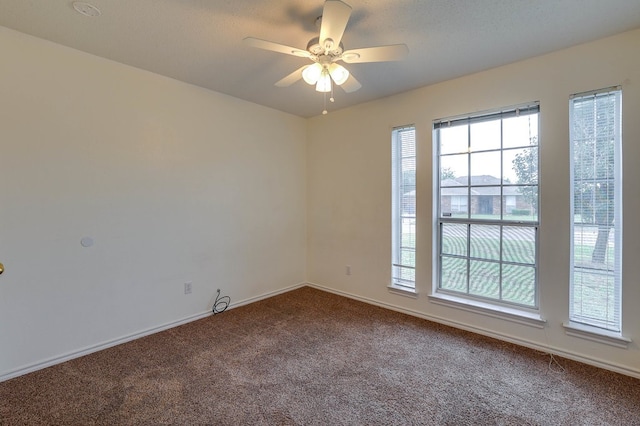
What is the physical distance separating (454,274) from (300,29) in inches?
104

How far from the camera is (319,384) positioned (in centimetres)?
204

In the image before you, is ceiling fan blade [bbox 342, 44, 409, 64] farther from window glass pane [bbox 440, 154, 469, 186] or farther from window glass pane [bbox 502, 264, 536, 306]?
window glass pane [bbox 502, 264, 536, 306]

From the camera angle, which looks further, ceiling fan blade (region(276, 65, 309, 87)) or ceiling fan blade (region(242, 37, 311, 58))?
ceiling fan blade (region(276, 65, 309, 87))

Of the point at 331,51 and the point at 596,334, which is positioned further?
the point at 596,334

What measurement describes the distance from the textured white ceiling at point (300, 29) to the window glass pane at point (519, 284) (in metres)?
1.83

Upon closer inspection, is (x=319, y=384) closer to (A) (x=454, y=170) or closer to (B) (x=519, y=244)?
(B) (x=519, y=244)

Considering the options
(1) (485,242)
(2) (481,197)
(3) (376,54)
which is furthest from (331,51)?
(1) (485,242)

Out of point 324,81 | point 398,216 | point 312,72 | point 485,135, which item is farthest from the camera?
point 398,216

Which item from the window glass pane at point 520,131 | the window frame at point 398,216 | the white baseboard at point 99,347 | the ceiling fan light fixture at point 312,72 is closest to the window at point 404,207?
the window frame at point 398,216

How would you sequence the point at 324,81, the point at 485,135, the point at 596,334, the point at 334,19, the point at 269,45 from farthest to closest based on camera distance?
A: the point at 485,135 < the point at 596,334 < the point at 324,81 < the point at 269,45 < the point at 334,19

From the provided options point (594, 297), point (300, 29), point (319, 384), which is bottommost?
point (319, 384)

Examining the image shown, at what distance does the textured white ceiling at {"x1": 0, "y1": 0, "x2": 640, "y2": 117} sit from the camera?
182 cm

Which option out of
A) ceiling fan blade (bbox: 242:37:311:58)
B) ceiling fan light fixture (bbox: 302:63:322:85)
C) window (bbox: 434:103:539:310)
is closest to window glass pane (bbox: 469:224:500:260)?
window (bbox: 434:103:539:310)

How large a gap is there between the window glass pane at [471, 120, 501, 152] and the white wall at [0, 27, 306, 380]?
93.1 inches
